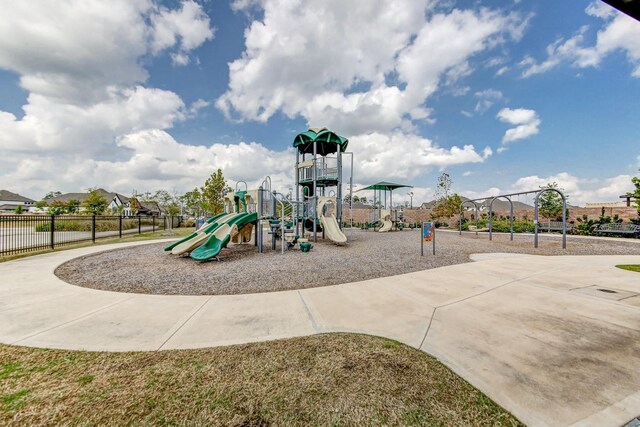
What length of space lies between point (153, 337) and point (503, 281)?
7.25 metres

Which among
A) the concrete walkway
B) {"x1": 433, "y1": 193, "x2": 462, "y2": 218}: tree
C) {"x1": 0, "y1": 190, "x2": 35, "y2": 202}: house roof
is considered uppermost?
{"x1": 0, "y1": 190, "x2": 35, "y2": 202}: house roof

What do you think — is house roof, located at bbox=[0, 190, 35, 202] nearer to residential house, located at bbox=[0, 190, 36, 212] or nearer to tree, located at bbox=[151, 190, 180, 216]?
residential house, located at bbox=[0, 190, 36, 212]

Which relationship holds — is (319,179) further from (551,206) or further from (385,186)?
(551,206)

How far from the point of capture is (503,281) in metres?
6.07

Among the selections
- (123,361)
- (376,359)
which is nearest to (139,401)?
(123,361)

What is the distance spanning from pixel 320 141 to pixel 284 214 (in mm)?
5547

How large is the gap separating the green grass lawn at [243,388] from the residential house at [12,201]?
111 metres

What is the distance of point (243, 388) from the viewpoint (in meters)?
2.30

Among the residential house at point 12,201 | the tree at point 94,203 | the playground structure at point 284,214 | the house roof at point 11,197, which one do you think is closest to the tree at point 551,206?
the playground structure at point 284,214

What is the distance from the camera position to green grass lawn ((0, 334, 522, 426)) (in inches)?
77.2

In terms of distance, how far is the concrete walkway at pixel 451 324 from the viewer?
2.33m

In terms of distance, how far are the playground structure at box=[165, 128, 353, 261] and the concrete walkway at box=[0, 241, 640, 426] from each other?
3929 millimetres

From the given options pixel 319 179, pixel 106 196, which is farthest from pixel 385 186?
pixel 106 196

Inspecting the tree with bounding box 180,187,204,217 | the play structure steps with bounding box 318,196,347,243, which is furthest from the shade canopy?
the tree with bounding box 180,187,204,217
